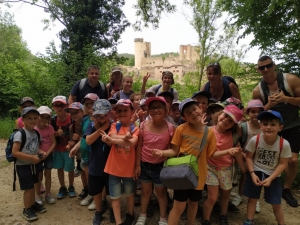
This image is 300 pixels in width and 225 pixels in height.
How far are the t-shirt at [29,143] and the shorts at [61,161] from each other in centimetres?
47

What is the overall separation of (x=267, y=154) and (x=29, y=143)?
310cm

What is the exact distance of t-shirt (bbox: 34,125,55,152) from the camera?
134 inches

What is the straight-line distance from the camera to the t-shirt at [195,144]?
2449mm

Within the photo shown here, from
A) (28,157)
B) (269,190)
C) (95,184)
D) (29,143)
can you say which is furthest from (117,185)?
(269,190)

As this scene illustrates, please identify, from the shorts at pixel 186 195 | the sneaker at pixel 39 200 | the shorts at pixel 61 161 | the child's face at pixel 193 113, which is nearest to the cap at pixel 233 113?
the child's face at pixel 193 113

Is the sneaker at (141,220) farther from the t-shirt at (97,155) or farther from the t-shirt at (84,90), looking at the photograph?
the t-shirt at (84,90)

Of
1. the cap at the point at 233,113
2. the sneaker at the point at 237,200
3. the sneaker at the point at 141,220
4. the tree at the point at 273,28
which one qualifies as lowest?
the sneaker at the point at 237,200

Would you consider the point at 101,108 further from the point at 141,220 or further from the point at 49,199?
the point at 49,199

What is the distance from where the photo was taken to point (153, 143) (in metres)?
2.69

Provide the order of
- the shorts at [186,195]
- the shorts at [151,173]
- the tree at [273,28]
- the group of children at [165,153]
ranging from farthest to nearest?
the tree at [273,28] → the shorts at [151,173] → the group of children at [165,153] → the shorts at [186,195]

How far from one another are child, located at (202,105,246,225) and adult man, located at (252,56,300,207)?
0.74 meters

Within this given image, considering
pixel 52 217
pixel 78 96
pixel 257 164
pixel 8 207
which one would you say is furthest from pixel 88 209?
pixel 257 164

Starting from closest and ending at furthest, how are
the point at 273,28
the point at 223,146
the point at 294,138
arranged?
1. the point at 223,146
2. the point at 294,138
3. the point at 273,28

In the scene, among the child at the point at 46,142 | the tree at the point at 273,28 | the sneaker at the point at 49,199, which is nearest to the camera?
the child at the point at 46,142
